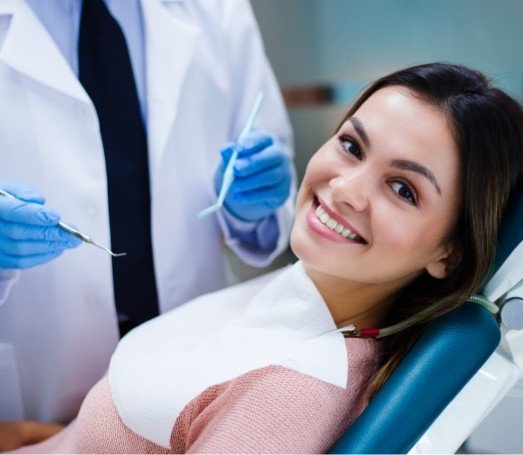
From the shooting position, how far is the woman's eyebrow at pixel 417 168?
1033mm

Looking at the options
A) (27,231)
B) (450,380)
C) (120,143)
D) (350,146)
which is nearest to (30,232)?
(27,231)

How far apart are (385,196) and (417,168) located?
0.26 ft

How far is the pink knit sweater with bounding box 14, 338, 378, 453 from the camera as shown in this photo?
3.18ft

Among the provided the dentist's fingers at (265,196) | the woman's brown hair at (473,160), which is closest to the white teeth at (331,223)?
the woman's brown hair at (473,160)

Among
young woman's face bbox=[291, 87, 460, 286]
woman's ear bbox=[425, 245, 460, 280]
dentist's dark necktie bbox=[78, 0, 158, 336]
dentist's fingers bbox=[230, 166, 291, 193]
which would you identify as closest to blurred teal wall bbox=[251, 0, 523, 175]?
young woman's face bbox=[291, 87, 460, 286]

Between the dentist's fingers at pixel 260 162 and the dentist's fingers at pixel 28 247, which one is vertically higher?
the dentist's fingers at pixel 260 162

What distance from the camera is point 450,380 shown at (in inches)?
37.9

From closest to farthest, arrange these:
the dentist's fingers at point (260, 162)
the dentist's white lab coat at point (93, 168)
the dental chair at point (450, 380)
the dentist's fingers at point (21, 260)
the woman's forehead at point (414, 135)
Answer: the dental chair at point (450, 380)
the woman's forehead at point (414, 135)
the dentist's fingers at point (21, 260)
the dentist's white lab coat at point (93, 168)
the dentist's fingers at point (260, 162)

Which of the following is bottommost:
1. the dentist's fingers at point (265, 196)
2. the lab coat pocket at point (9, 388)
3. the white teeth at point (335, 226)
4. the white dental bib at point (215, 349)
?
the lab coat pocket at point (9, 388)

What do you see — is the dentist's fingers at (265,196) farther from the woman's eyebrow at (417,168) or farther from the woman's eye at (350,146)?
the woman's eyebrow at (417,168)

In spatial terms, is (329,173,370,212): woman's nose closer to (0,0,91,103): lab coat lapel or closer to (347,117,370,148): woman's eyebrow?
(347,117,370,148): woman's eyebrow

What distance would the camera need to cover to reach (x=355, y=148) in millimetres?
1152

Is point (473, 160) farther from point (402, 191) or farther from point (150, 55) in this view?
point (150, 55)

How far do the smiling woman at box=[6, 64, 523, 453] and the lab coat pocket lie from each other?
8.4 inches
